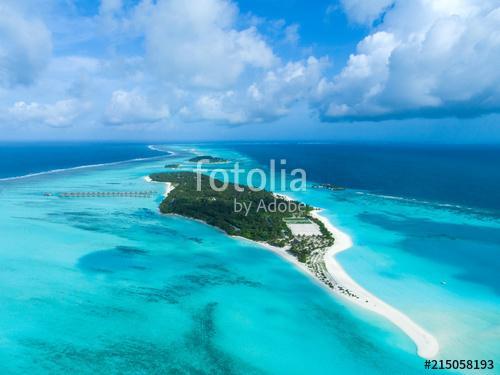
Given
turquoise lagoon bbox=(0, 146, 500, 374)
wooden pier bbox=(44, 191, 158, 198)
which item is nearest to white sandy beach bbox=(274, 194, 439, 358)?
turquoise lagoon bbox=(0, 146, 500, 374)

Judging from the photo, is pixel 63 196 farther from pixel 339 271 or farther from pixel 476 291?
pixel 476 291

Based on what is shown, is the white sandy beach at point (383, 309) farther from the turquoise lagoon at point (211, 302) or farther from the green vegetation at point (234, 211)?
the green vegetation at point (234, 211)

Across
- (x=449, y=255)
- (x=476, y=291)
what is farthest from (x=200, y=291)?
(x=449, y=255)

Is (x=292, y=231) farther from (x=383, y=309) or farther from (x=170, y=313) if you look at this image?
(x=170, y=313)

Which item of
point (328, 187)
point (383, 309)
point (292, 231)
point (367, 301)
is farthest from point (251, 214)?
point (328, 187)

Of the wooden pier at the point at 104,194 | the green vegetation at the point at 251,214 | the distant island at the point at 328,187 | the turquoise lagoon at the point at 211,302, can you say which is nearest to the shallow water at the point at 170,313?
the turquoise lagoon at the point at 211,302

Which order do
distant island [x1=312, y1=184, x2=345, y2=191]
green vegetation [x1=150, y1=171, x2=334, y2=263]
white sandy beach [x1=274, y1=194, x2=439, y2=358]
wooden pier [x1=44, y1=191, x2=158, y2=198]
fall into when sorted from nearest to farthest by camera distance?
1. white sandy beach [x1=274, y1=194, x2=439, y2=358]
2. green vegetation [x1=150, y1=171, x2=334, y2=263]
3. wooden pier [x1=44, y1=191, x2=158, y2=198]
4. distant island [x1=312, y1=184, x2=345, y2=191]

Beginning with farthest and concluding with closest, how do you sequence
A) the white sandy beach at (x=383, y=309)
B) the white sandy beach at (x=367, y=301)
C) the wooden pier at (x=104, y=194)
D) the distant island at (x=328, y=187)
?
the distant island at (x=328, y=187)
the wooden pier at (x=104, y=194)
the white sandy beach at (x=367, y=301)
the white sandy beach at (x=383, y=309)

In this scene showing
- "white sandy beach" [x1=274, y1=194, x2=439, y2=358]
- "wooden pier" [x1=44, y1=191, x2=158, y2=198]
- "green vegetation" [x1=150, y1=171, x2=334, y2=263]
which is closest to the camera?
"white sandy beach" [x1=274, y1=194, x2=439, y2=358]

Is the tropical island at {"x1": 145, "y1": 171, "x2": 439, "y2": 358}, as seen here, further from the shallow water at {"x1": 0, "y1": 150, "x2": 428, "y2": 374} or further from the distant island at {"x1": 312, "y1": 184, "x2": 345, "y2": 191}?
the distant island at {"x1": 312, "y1": 184, "x2": 345, "y2": 191}
